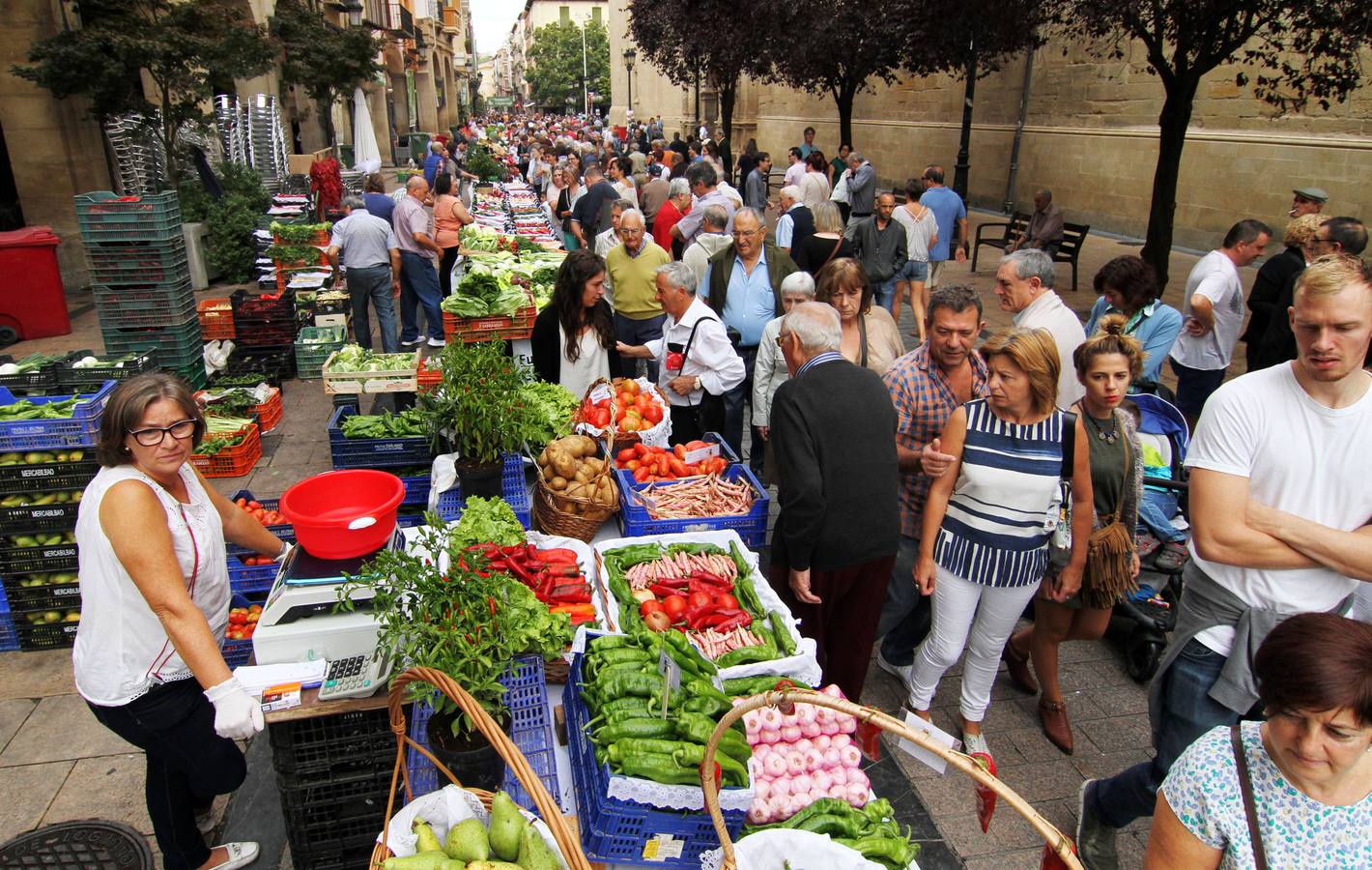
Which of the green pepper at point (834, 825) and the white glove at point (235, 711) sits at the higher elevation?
the white glove at point (235, 711)

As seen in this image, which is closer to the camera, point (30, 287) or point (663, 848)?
point (663, 848)

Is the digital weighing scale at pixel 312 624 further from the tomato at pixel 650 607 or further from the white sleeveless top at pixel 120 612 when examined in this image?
the tomato at pixel 650 607

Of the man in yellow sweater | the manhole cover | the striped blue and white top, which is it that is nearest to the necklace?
the striped blue and white top

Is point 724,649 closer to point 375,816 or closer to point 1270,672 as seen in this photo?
point 375,816

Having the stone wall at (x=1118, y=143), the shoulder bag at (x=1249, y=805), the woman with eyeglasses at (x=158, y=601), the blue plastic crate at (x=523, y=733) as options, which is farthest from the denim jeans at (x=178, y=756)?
the stone wall at (x=1118, y=143)

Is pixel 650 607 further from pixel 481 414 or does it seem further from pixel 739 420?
pixel 739 420

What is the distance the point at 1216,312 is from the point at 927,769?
14.7 feet

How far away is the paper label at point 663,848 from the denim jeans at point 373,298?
8.10 metres

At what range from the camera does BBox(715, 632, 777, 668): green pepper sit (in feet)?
10.8

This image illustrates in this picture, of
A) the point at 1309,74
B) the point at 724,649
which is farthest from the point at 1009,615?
the point at 1309,74

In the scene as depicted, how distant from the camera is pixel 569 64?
276 ft

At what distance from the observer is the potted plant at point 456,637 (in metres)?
2.53

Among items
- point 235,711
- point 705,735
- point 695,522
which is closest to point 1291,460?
point 705,735

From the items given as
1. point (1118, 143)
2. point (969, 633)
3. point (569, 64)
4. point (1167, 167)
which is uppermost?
point (569, 64)
